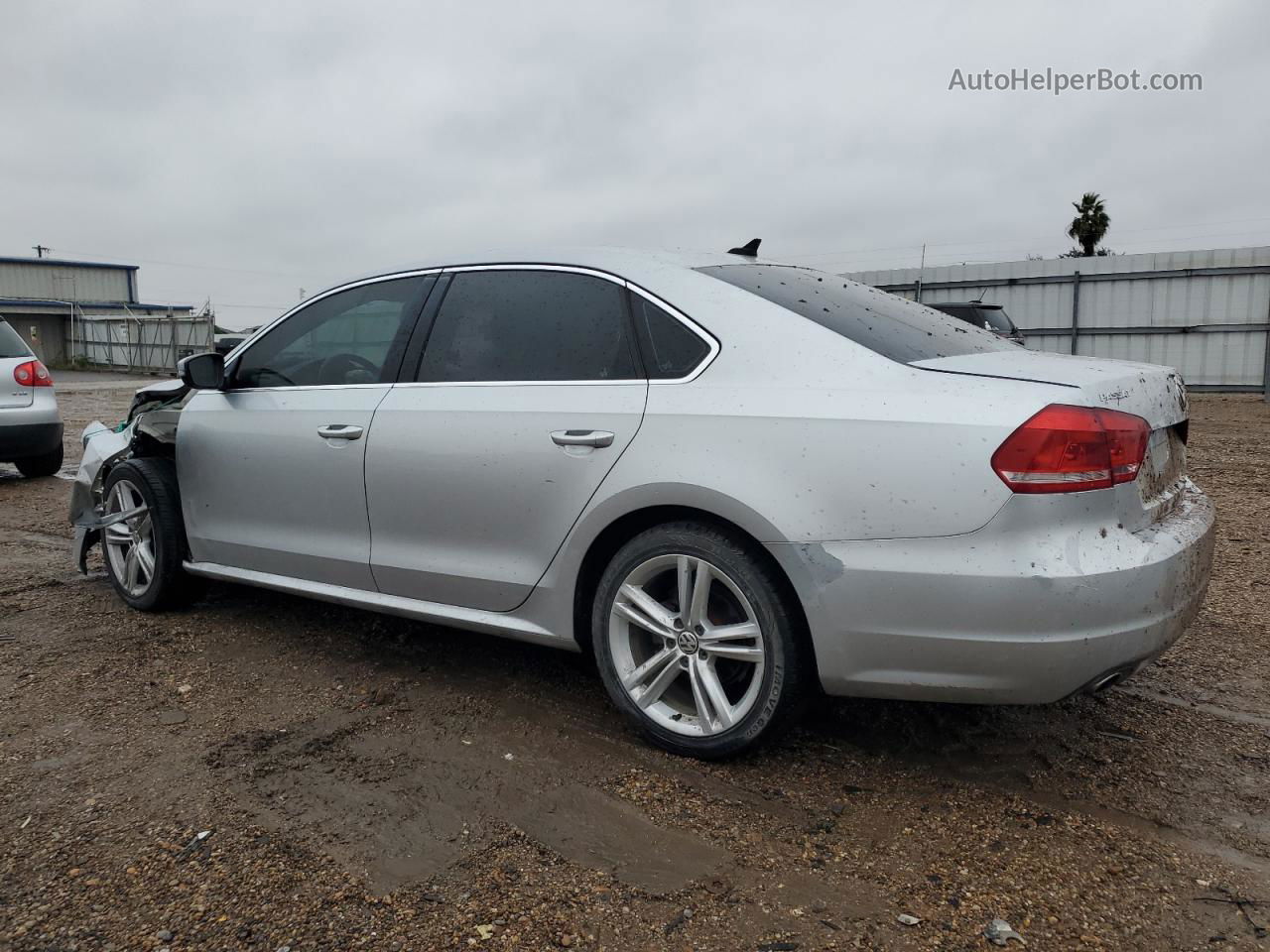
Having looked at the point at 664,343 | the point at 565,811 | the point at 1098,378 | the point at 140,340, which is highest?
the point at 140,340

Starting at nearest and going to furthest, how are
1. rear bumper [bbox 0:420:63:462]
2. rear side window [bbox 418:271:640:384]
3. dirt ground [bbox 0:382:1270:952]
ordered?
dirt ground [bbox 0:382:1270:952] → rear side window [bbox 418:271:640:384] → rear bumper [bbox 0:420:63:462]

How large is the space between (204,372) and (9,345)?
244 inches

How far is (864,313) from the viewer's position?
125 inches

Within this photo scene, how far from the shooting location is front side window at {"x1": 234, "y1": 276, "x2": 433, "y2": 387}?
3.81 m

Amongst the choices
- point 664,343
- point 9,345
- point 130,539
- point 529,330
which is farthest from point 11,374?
point 664,343

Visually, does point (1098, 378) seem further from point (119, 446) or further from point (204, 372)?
point (119, 446)

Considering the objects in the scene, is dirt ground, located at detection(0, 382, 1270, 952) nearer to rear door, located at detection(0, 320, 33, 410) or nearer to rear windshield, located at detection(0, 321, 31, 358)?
rear door, located at detection(0, 320, 33, 410)

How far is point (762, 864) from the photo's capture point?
8.11 feet

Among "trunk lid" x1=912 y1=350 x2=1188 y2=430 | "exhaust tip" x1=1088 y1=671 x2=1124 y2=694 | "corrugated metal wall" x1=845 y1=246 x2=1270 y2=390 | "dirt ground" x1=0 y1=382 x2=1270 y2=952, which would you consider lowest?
"dirt ground" x1=0 y1=382 x2=1270 y2=952

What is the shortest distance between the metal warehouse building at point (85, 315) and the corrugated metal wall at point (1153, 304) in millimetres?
22126

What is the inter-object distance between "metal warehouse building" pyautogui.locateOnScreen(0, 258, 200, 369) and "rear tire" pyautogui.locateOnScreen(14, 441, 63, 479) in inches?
844

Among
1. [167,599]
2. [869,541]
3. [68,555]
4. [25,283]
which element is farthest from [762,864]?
[25,283]

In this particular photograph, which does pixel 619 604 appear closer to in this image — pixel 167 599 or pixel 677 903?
pixel 677 903

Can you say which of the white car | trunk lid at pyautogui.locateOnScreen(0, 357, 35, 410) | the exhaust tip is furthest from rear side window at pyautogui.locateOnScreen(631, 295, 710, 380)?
trunk lid at pyautogui.locateOnScreen(0, 357, 35, 410)
